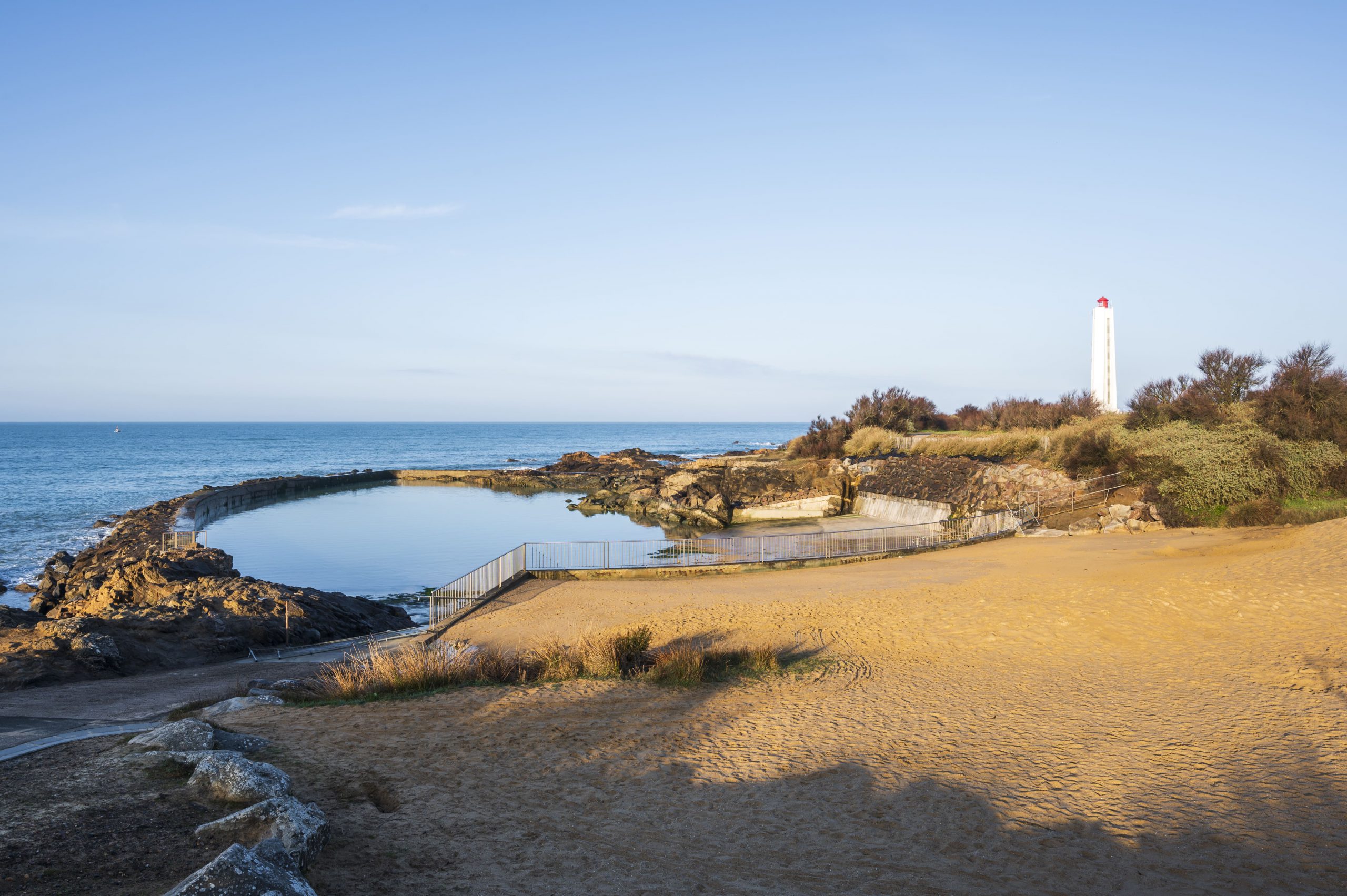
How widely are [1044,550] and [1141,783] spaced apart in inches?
627

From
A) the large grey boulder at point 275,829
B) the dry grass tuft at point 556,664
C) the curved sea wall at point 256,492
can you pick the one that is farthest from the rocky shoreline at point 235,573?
the large grey boulder at point 275,829

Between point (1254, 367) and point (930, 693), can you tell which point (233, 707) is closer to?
point (930, 693)

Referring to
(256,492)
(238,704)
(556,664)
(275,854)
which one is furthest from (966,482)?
(256,492)

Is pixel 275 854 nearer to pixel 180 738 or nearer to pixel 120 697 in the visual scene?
pixel 180 738

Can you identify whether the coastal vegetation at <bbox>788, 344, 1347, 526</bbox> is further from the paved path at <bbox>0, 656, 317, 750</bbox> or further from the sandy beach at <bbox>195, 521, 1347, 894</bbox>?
the paved path at <bbox>0, 656, 317, 750</bbox>

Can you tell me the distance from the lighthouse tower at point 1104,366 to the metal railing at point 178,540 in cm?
4164

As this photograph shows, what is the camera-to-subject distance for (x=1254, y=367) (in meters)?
30.8

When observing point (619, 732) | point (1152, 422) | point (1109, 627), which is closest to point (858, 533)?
point (1152, 422)

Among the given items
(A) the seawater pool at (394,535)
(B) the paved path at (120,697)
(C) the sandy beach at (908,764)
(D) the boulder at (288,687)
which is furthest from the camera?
(A) the seawater pool at (394,535)

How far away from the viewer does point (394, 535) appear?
1529 inches

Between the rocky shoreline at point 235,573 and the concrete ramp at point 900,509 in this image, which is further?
the concrete ramp at point 900,509

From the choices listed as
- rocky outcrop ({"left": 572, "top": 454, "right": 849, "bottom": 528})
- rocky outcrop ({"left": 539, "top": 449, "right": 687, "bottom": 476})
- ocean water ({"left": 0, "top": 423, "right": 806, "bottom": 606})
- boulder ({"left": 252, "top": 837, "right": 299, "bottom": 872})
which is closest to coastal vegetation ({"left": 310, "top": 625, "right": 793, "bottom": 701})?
boulder ({"left": 252, "top": 837, "right": 299, "bottom": 872})

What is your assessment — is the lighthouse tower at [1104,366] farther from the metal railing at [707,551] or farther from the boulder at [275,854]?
the boulder at [275,854]

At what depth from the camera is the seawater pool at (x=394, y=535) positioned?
28672 mm
